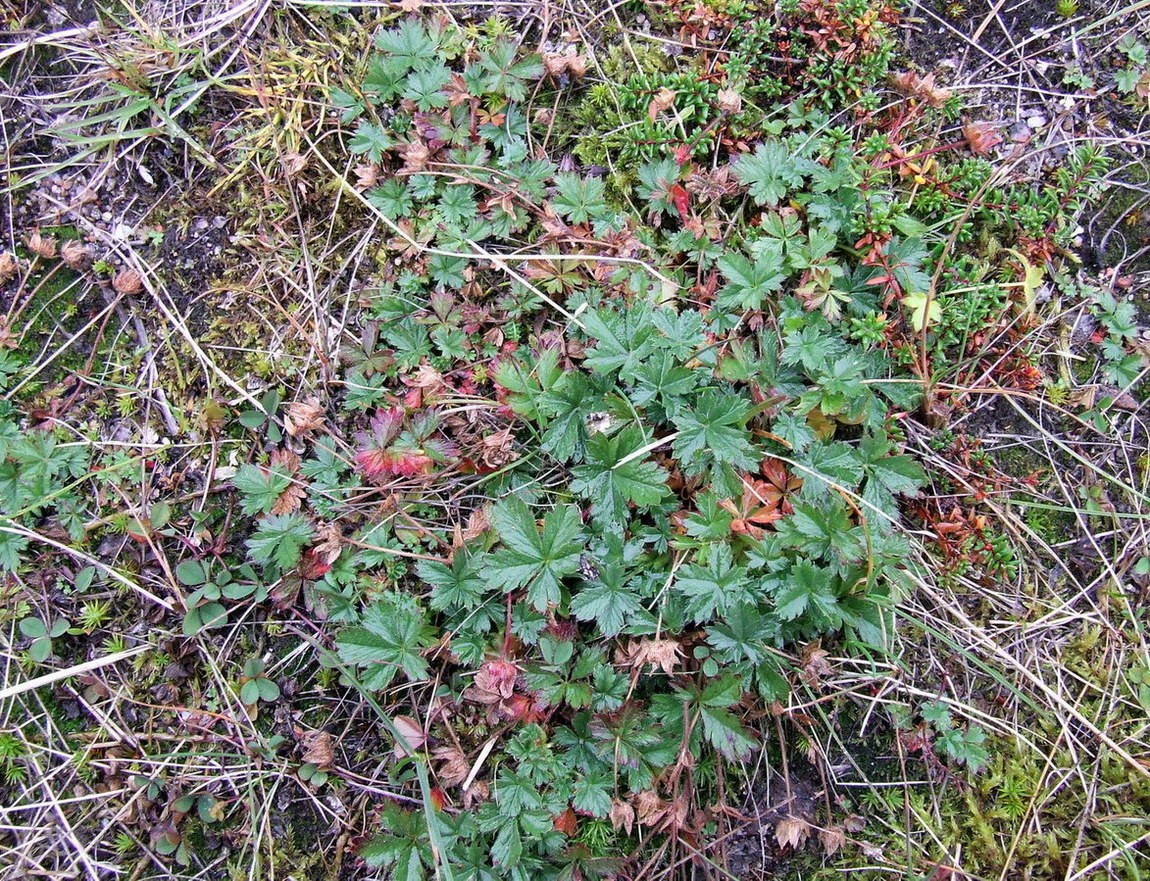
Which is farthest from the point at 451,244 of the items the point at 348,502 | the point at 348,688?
the point at 348,688

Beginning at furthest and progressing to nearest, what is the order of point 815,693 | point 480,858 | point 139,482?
point 139,482 < point 815,693 < point 480,858

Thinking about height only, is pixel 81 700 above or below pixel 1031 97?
below

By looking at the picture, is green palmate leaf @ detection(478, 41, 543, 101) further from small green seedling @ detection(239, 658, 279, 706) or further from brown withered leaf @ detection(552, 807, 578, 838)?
brown withered leaf @ detection(552, 807, 578, 838)

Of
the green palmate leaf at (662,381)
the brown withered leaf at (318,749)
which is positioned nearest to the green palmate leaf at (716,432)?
the green palmate leaf at (662,381)

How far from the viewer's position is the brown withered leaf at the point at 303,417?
Result: 3039mm

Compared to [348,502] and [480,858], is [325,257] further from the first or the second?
[480,858]

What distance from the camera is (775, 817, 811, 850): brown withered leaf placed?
2.79 meters

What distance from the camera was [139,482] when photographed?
3.12 m

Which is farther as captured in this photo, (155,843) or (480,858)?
(155,843)

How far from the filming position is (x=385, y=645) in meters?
2.79

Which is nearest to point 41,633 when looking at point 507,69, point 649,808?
point 649,808

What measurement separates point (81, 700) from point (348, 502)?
140 centimetres

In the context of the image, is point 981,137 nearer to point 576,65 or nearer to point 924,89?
point 924,89

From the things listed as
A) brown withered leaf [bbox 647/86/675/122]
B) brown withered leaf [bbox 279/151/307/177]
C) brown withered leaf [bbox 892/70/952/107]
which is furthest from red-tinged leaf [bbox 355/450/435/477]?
brown withered leaf [bbox 892/70/952/107]
